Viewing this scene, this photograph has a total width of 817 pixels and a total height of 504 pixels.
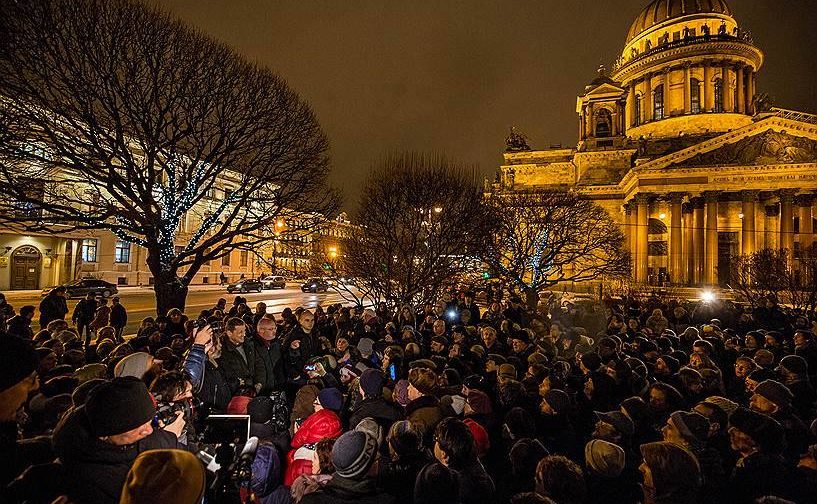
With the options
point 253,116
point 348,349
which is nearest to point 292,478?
point 348,349

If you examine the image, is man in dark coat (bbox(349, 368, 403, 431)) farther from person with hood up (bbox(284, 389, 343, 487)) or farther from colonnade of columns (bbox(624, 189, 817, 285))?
colonnade of columns (bbox(624, 189, 817, 285))

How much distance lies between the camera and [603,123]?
47781 millimetres

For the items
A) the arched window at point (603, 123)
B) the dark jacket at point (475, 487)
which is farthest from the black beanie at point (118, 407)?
the arched window at point (603, 123)

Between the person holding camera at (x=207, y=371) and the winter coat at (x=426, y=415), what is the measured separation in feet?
7.19

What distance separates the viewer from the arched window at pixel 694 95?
1908 inches

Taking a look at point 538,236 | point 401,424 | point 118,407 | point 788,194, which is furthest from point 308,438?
point 788,194

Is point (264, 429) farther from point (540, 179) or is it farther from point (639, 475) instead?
point (540, 179)

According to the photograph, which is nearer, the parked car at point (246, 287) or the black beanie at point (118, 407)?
the black beanie at point (118, 407)

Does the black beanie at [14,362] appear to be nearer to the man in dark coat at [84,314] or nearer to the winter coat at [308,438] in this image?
the winter coat at [308,438]

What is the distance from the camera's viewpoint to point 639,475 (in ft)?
11.5

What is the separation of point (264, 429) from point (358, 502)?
1.58m

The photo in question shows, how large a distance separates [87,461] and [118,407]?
0.29 metres

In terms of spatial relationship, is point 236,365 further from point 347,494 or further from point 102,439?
point 347,494

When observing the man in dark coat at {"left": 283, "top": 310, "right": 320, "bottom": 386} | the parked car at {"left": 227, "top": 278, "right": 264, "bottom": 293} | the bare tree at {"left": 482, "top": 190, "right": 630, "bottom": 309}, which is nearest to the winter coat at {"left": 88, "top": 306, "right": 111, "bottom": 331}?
the man in dark coat at {"left": 283, "top": 310, "right": 320, "bottom": 386}
